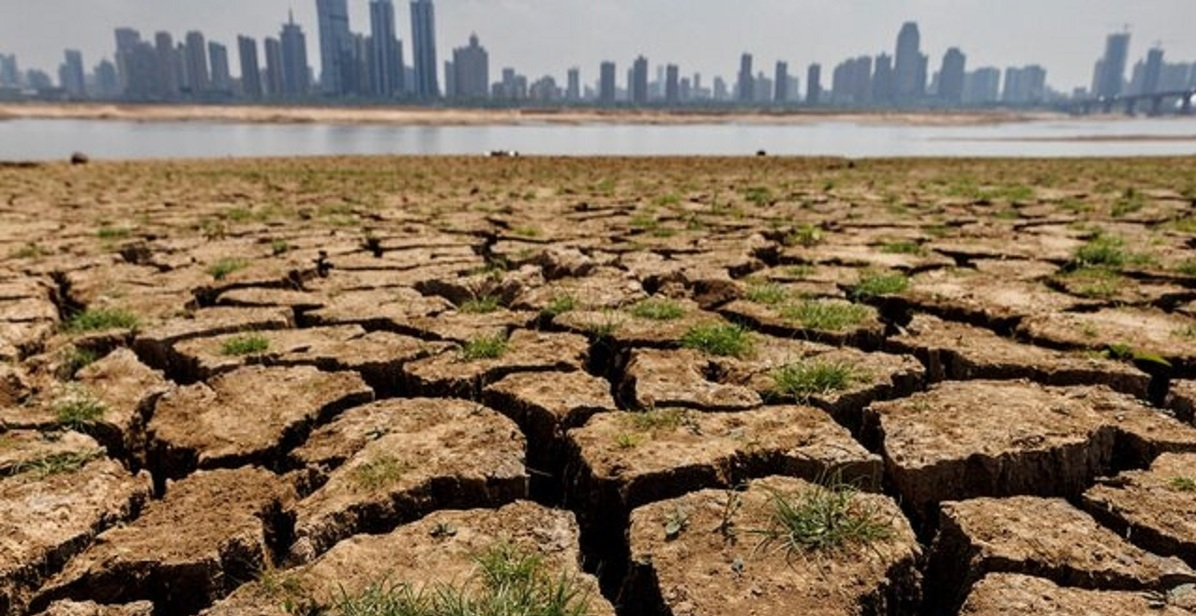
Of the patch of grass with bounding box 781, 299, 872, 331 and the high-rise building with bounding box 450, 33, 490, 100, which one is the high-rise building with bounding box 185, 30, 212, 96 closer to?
the high-rise building with bounding box 450, 33, 490, 100

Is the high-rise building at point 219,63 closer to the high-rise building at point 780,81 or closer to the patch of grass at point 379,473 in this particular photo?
the high-rise building at point 780,81

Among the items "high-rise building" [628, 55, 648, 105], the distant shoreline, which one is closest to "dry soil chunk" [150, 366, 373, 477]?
the distant shoreline

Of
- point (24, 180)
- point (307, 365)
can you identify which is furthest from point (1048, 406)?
point (24, 180)

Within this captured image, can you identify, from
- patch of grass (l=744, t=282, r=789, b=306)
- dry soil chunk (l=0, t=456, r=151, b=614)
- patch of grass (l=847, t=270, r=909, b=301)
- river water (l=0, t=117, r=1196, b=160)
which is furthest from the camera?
river water (l=0, t=117, r=1196, b=160)

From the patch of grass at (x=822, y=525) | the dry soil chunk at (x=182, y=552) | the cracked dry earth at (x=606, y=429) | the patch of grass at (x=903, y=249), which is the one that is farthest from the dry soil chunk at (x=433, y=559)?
the patch of grass at (x=903, y=249)

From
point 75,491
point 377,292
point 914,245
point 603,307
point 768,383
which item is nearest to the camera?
point 75,491

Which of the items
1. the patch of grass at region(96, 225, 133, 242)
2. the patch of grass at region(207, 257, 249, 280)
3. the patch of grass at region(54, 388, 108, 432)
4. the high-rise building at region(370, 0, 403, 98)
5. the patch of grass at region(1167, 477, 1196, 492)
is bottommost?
the patch of grass at region(96, 225, 133, 242)

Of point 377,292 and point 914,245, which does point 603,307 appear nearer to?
point 377,292
